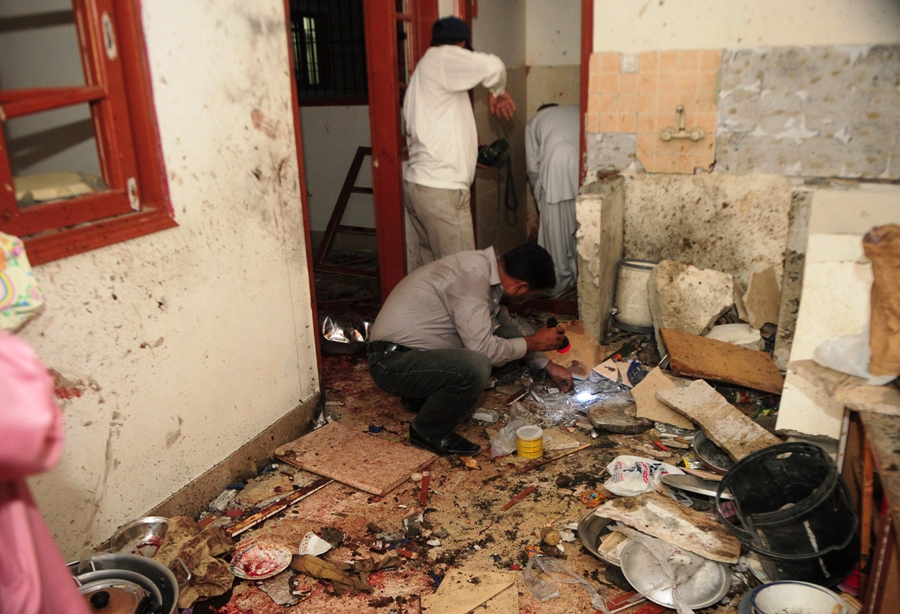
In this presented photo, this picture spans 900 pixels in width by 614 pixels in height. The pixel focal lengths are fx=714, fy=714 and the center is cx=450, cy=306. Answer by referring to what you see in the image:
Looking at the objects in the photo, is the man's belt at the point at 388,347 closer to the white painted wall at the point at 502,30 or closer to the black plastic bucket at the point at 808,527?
the black plastic bucket at the point at 808,527

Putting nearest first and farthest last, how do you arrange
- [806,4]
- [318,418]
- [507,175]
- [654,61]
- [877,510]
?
[877,510] → [318,418] → [806,4] → [654,61] → [507,175]

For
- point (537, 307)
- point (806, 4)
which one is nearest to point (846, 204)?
point (806, 4)

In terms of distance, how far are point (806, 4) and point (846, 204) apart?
1.15 m

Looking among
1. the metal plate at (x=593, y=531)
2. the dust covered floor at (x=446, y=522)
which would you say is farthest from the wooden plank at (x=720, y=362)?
the metal plate at (x=593, y=531)

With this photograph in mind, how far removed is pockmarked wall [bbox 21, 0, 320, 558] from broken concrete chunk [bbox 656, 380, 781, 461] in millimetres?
1908

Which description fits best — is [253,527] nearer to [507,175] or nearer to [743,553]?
[743,553]

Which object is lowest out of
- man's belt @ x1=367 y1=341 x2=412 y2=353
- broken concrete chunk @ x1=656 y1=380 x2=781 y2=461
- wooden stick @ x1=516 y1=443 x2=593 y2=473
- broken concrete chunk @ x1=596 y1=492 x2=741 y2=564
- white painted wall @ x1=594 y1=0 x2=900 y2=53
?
wooden stick @ x1=516 y1=443 x2=593 y2=473

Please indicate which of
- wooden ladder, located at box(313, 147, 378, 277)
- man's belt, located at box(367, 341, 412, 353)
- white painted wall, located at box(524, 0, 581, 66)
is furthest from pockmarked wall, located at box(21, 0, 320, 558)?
white painted wall, located at box(524, 0, 581, 66)

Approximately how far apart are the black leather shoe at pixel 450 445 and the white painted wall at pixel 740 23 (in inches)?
104

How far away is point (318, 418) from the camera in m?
3.71

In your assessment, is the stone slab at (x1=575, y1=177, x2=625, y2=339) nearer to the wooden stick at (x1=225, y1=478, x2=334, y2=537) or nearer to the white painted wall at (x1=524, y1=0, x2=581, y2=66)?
the wooden stick at (x1=225, y1=478, x2=334, y2=537)

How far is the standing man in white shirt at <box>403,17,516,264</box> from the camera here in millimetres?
4266

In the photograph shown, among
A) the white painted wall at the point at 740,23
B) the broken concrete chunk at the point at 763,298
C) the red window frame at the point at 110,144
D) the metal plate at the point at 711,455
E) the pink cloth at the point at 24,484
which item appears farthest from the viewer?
the broken concrete chunk at the point at 763,298

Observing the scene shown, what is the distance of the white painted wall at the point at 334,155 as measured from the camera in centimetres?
652
